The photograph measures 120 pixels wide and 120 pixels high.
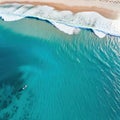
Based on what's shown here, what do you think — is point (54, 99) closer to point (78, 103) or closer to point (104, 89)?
point (78, 103)

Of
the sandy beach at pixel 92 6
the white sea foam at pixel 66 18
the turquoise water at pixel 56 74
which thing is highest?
the sandy beach at pixel 92 6

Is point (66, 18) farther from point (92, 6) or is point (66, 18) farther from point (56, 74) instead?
point (56, 74)

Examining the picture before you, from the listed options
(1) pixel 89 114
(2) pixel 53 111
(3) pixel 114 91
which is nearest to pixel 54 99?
(2) pixel 53 111

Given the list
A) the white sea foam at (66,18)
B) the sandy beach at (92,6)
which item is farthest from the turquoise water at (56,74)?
the sandy beach at (92,6)

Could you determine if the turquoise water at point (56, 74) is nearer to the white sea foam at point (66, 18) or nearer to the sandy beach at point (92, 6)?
the white sea foam at point (66, 18)

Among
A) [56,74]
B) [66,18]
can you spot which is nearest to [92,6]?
[66,18]

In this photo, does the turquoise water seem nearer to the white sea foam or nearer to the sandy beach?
the white sea foam

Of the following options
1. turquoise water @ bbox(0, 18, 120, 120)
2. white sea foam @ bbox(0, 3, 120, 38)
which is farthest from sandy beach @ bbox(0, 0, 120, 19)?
turquoise water @ bbox(0, 18, 120, 120)

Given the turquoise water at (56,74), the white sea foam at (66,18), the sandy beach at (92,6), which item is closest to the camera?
the turquoise water at (56,74)
